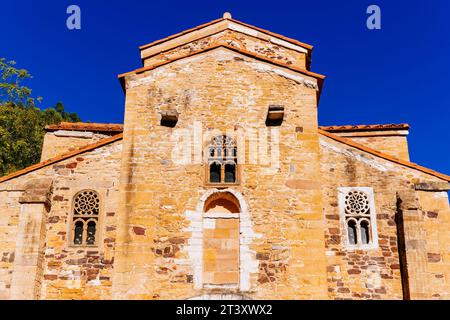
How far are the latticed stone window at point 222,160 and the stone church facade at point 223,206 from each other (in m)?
0.03

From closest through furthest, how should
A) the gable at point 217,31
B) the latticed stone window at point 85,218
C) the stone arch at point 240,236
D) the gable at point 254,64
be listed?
the stone arch at point 240,236 → the latticed stone window at point 85,218 → the gable at point 254,64 → the gable at point 217,31

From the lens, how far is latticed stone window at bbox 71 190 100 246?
13.0 meters

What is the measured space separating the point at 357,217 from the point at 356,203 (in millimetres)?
352

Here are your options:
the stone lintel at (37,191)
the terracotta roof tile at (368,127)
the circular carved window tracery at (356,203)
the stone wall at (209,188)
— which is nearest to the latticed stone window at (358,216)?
the circular carved window tracery at (356,203)

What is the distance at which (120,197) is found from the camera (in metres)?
13.1

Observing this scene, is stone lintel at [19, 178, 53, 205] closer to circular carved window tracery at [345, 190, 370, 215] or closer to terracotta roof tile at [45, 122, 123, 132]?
terracotta roof tile at [45, 122, 123, 132]

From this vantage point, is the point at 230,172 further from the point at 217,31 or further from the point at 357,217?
the point at 217,31

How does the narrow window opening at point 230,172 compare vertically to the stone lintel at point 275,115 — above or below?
below

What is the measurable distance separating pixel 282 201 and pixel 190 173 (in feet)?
7.90

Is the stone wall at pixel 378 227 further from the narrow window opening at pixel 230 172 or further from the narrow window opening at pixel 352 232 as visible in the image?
the narrow window opening at pixel 230 172

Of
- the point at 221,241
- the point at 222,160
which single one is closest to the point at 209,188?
the point at 222,160

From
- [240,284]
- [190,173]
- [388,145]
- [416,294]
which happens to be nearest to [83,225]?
[190,173]

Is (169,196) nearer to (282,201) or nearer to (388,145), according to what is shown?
(282,201)

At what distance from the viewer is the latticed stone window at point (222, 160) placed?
13367mm
